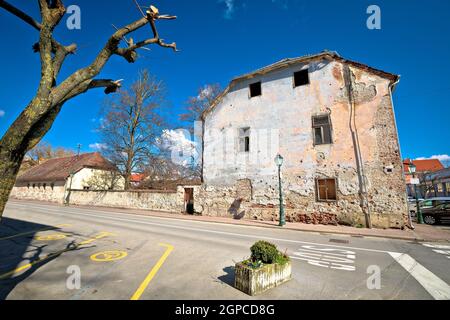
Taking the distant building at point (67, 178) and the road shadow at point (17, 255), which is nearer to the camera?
the road shadow at point (17, 255)

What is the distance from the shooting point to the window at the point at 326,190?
511 inches

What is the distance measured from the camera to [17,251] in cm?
643

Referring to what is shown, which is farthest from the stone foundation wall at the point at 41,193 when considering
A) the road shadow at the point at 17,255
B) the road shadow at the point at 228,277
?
the road shadow at the point at 228,277

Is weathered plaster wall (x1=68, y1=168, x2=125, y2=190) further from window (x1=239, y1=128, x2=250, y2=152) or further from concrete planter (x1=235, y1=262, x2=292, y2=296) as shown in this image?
concrete planter (x1=235, y1=262, x2=292, y2=296)

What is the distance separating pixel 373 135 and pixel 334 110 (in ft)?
8.80

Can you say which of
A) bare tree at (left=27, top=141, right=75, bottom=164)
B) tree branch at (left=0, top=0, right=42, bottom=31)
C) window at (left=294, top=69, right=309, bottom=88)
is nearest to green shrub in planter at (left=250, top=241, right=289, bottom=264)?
tree branch at (left=0, top=0, right=42, bottom=31)

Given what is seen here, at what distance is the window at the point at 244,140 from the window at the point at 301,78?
4.80m

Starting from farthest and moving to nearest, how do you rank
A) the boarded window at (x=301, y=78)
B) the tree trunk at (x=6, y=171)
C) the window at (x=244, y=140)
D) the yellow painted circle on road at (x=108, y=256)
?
the window at (x=244, y=140), the boarded window at (x=301, y=78), the yellow painted circle on road at (x=108, y=256), the tree trunk at (x=6, y=171)

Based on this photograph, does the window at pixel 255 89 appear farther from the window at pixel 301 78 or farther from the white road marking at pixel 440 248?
the white road marking at pixel 440 248

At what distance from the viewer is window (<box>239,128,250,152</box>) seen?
54.6ft

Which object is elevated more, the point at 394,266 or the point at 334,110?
the point at 334,110

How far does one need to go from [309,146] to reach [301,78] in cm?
510
